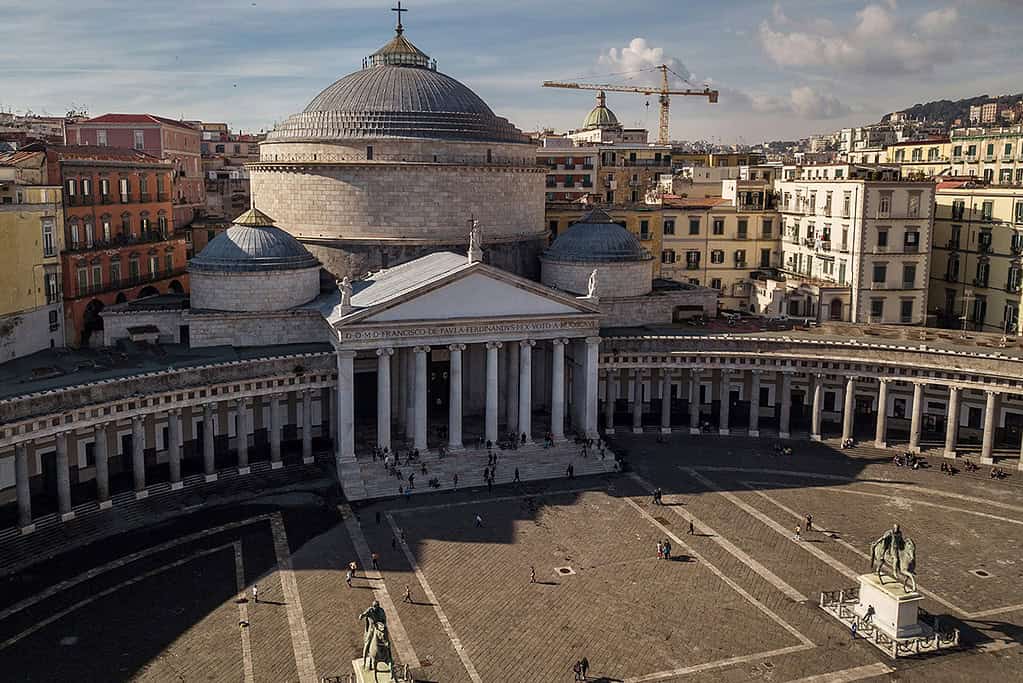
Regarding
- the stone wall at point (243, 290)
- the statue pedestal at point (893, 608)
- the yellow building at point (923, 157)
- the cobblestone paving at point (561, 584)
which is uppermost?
the yellow building at point (923, 157)

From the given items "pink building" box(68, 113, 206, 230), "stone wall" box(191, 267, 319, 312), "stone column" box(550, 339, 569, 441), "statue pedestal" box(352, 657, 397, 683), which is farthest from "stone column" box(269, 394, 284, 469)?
"pink building" box(68, 113, 206, 230)

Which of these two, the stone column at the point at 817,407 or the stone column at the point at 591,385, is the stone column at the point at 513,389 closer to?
the stone column at the point at 591,385

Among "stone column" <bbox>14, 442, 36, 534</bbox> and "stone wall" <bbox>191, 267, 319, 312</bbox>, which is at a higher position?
"stone wall" <bbox>191, 267, 319, 312</bbox>

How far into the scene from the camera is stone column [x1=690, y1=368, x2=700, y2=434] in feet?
210

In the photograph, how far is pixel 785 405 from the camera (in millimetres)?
63656

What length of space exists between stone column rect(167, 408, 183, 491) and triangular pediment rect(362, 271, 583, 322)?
1190cm

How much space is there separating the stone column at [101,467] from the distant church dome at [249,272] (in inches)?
541

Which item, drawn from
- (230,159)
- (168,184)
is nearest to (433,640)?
(168,184)

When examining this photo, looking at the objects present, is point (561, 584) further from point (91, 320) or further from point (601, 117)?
point (601, 117)

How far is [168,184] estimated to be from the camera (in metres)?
75.8

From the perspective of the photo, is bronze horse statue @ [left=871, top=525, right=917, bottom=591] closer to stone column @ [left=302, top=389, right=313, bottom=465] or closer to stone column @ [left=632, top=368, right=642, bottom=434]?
stone column @ [left=632, top=368, right=642, bottom=434]

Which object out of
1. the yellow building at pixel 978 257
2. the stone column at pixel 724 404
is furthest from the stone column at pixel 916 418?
the yellow building at pixel 978 257

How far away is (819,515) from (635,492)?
10160 millimetres

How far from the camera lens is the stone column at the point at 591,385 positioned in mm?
60125
